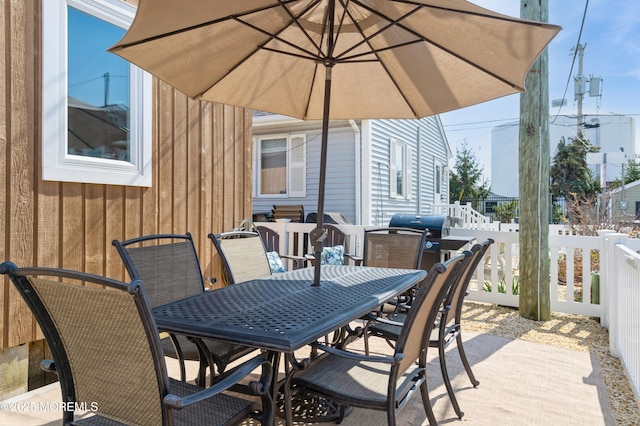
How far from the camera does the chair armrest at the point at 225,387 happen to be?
1.23 meters

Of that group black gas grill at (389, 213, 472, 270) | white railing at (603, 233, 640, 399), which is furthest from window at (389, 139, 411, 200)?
white railing at (603, 233, 640, 399)

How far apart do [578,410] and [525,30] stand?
229 centimetres

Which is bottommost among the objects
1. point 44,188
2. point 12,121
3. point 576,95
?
point 44,188

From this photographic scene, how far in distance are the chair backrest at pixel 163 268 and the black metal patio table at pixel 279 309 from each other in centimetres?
39

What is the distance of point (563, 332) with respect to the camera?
4.30 meters

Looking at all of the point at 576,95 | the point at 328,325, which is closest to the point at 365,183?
the point at 328,325

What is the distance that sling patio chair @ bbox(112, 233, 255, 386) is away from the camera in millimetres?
2209

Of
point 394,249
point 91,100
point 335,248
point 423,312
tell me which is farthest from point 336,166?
point 423,312

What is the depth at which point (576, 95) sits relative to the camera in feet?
74.5

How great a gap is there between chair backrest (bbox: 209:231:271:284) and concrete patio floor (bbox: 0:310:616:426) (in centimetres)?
82

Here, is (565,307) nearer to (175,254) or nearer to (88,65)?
(175,254)

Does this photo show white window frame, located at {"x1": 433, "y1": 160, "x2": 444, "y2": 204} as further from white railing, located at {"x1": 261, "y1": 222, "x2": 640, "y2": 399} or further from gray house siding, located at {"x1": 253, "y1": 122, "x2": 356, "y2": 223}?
white railing, located at {"x1": 261, "y1": 222, "x2": 640, "y2": 399}

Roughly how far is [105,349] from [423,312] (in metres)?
1.22

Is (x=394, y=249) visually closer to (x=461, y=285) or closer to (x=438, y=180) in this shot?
(x=461, y=285)
